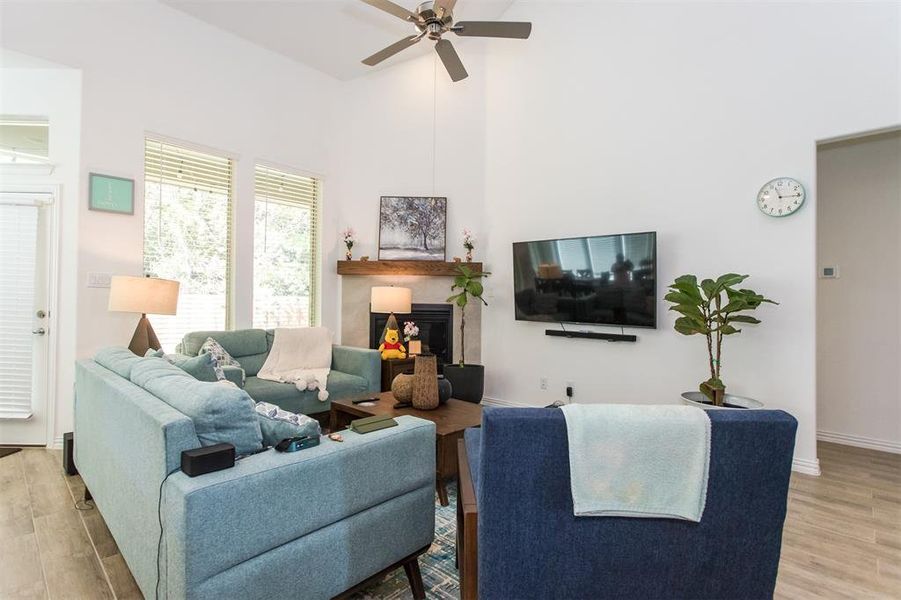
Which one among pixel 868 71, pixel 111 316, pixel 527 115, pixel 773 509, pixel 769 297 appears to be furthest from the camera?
pixel 527 115

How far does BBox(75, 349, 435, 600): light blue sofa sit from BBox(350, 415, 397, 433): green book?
0.04 metres

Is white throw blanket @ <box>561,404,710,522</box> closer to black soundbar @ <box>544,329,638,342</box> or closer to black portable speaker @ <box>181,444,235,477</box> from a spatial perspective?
black portable speaker @ <box>181,444,235,477</box>

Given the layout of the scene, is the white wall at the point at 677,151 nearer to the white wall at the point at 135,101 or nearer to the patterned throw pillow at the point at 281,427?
the white wall at the point at 135,101

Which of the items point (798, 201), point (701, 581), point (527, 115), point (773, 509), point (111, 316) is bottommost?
point (701, 581)

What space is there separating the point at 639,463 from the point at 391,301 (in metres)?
3.75

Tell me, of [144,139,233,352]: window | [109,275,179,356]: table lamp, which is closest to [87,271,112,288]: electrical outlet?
[144,139,233,352]: window

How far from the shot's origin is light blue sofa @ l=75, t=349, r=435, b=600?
4.32 feet

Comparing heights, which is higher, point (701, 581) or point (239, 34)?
point (239, 34)

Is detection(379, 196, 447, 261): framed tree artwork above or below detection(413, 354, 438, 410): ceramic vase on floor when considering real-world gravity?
above

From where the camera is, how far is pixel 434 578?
1967 millimetres

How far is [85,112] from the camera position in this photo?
354cm

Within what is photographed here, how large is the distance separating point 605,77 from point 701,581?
4.35 meters

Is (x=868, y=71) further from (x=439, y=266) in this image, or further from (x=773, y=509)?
(x=439, y=266)

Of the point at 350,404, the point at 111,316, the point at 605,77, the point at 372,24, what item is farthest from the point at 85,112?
the point at 605,77
